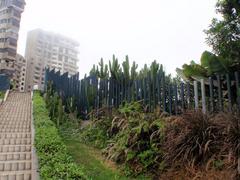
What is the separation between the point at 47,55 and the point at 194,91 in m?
86.3

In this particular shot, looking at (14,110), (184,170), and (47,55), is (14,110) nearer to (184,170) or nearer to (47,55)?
(184,170)

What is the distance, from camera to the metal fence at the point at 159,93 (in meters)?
6.64

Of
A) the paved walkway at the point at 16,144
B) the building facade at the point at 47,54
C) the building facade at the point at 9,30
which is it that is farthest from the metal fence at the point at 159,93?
the building facade at the point at 47,54

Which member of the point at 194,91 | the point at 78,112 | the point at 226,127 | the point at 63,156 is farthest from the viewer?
the point at 78,112

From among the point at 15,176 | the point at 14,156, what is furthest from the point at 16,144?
the point at 15,176

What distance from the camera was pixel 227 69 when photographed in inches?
287

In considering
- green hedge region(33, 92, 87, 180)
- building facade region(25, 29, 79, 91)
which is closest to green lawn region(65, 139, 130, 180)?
green hedge region(33, 92, 87, 180)

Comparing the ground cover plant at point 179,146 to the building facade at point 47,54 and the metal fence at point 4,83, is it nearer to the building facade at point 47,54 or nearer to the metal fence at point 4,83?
the metal fence at point 4,83

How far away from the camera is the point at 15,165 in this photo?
5.98 metres

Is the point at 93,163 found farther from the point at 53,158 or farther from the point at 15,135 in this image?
the point at 15,135

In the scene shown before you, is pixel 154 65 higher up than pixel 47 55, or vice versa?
pixel 47 55

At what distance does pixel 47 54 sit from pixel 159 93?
85268 mm

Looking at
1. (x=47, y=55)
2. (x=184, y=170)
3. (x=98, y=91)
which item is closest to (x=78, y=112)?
(x=98, y=91)

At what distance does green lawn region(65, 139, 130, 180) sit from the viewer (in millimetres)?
5617
